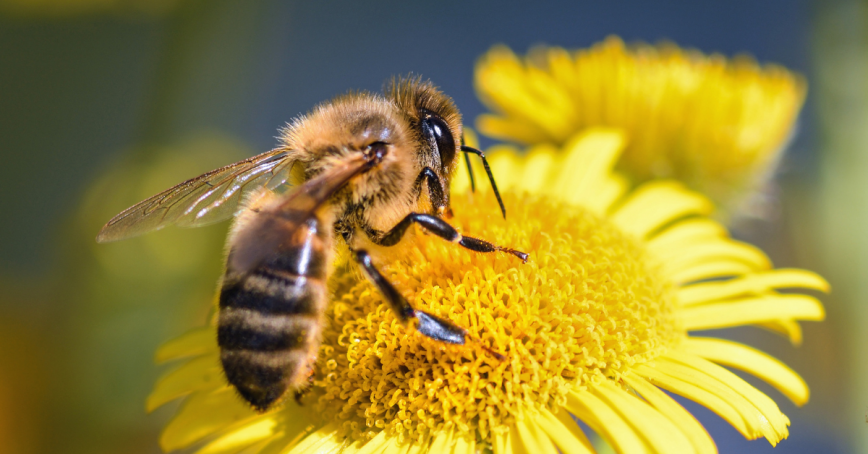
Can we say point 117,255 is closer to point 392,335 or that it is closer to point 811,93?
point 392,335

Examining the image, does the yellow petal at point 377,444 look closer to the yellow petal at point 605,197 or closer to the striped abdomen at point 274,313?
the striped abdomen at point 274,313

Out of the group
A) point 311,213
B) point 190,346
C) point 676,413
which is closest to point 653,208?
point 676,413

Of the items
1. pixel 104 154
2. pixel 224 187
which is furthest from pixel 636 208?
pixel 104 154

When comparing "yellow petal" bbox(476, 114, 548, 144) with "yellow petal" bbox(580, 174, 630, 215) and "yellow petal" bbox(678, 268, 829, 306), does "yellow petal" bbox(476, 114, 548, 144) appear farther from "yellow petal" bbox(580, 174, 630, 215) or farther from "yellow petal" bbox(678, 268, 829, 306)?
"yellow petal" bbox(678, 268, 829, 306)

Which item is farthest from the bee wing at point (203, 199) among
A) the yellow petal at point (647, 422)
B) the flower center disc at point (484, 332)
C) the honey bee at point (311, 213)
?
the yellow petal at point (647, 422)

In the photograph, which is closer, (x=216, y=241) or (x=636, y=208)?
(x=636, y=208)

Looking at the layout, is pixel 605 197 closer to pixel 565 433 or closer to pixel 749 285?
pixel 749 285
